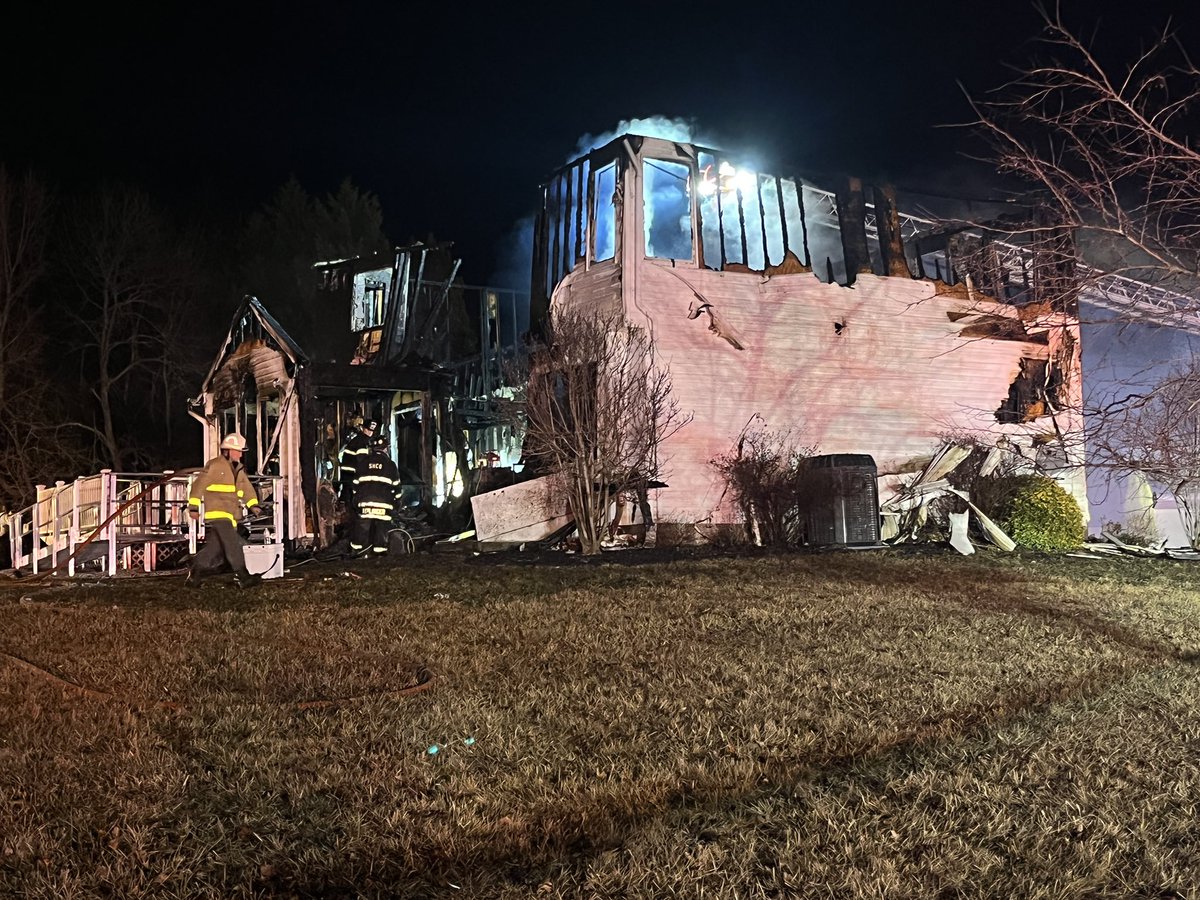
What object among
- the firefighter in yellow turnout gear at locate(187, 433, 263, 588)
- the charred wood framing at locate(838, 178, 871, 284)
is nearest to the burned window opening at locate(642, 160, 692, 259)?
the charred wood framing at locate(838, 178, 871, 284)

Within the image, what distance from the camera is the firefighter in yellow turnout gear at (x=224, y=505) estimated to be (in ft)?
35.6

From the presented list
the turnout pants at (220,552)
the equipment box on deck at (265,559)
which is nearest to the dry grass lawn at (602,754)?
the turnout pants at (220,552)

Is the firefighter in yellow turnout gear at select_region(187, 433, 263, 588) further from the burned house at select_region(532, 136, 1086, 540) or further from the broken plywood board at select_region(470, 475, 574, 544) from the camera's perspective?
the burned house at select_region(532, 136, 1086, 540)

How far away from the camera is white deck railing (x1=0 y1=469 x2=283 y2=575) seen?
40.6 feet

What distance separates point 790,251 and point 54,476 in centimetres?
2068

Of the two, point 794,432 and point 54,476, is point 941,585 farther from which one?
point 54,476

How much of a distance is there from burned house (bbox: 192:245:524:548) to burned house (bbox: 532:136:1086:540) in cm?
329

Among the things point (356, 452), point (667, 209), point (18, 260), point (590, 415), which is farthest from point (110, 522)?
point (18, 260)

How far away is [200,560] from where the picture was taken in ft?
36.9

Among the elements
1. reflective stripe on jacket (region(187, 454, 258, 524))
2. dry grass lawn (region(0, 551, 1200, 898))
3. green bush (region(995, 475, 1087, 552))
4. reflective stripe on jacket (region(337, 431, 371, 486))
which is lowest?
dry grass lawn (region(0, 551, 1200, 898))

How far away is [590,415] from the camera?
13.4 m

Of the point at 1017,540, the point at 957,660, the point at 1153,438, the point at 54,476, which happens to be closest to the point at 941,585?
the point at 1153,438

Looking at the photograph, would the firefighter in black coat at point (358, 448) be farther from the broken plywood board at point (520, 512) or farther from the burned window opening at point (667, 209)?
the burned window opening at point (667, 209)

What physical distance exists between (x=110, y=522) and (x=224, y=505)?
7.38 ft
